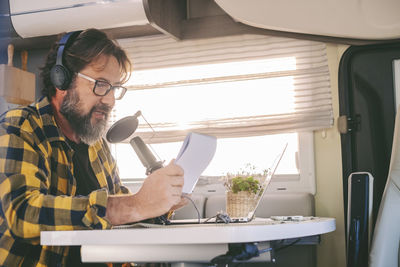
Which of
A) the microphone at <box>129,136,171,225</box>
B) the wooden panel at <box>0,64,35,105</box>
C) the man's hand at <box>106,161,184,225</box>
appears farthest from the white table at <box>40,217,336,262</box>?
the wooden panel at <box>0,64,35,105</box>

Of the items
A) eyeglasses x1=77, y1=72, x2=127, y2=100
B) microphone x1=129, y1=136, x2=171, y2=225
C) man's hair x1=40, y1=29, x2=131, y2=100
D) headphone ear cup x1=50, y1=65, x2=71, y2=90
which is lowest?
microphone x1=129, y1=136, x2=171, y2=225

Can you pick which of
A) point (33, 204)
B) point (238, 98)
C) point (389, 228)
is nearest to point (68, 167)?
point (33, 204)

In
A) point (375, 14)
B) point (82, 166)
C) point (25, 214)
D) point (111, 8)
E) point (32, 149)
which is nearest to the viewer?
point (25, 214)

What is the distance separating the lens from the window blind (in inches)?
122

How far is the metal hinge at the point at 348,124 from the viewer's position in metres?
3.01

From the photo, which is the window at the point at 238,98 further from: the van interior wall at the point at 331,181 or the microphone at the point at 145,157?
the microphone at the point at 145,157

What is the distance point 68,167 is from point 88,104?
1.10 ft

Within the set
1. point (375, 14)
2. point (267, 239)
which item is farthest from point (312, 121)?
point (267, 239)

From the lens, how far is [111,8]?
9.78 feet

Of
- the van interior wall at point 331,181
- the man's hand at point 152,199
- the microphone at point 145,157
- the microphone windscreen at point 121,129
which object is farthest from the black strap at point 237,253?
the van interior wall at point 331,181

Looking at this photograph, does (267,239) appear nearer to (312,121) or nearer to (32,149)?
(32,149)

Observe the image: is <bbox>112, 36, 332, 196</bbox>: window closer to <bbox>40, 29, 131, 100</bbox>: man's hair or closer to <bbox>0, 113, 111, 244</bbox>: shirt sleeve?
<bbox>40, 29, 131, 100</bbox>: man's hair

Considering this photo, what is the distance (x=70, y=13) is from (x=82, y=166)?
1561mm

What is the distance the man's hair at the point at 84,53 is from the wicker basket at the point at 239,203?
2.48 feet
